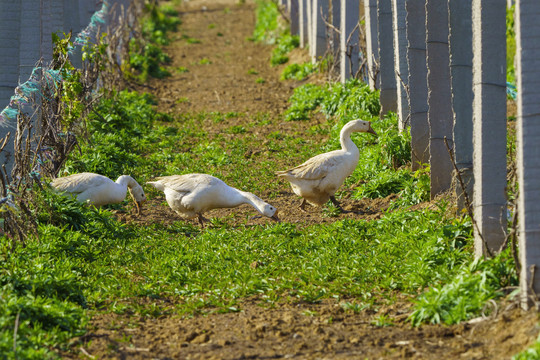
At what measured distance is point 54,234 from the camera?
25.0ft

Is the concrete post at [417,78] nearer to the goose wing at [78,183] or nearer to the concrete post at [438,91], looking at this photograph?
the concrete post at [438,91]

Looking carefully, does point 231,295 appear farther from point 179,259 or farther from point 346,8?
point 346,8

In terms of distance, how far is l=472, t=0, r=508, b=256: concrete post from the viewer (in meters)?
5.94

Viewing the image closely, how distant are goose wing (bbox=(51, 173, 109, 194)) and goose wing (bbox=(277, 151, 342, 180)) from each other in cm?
218

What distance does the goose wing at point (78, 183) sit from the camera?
9.01 metres

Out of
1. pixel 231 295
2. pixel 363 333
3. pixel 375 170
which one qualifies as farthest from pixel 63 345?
pixel 375 170

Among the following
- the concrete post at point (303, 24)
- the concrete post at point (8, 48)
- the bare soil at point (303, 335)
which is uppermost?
the concrete post at point (303, 24)

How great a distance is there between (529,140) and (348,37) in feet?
32.8

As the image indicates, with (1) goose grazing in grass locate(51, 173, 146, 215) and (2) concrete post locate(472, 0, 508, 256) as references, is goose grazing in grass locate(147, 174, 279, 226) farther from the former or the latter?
(2) concrete post locate(472, 0, 508, 256)

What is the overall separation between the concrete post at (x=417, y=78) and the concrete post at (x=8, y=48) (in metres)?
4.43

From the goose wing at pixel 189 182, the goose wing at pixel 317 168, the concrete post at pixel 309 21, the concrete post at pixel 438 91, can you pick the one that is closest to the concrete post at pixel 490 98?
the concrete post at pixel 438 91

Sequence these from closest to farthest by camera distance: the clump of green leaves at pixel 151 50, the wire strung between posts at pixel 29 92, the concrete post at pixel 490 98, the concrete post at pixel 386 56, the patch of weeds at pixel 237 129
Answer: the concrete post at pixel 490 98 → the wire strung between posts at pixel 29 92 → the concrete post at pixel 386 56 → the patch of weeds at pixel 237 129 → the clump of green leaves at pixel 151 50

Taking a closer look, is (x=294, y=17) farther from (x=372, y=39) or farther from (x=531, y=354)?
(x=531, y=354)

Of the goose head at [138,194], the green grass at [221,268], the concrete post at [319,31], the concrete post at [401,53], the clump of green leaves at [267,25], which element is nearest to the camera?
the green grass at [221,268]
